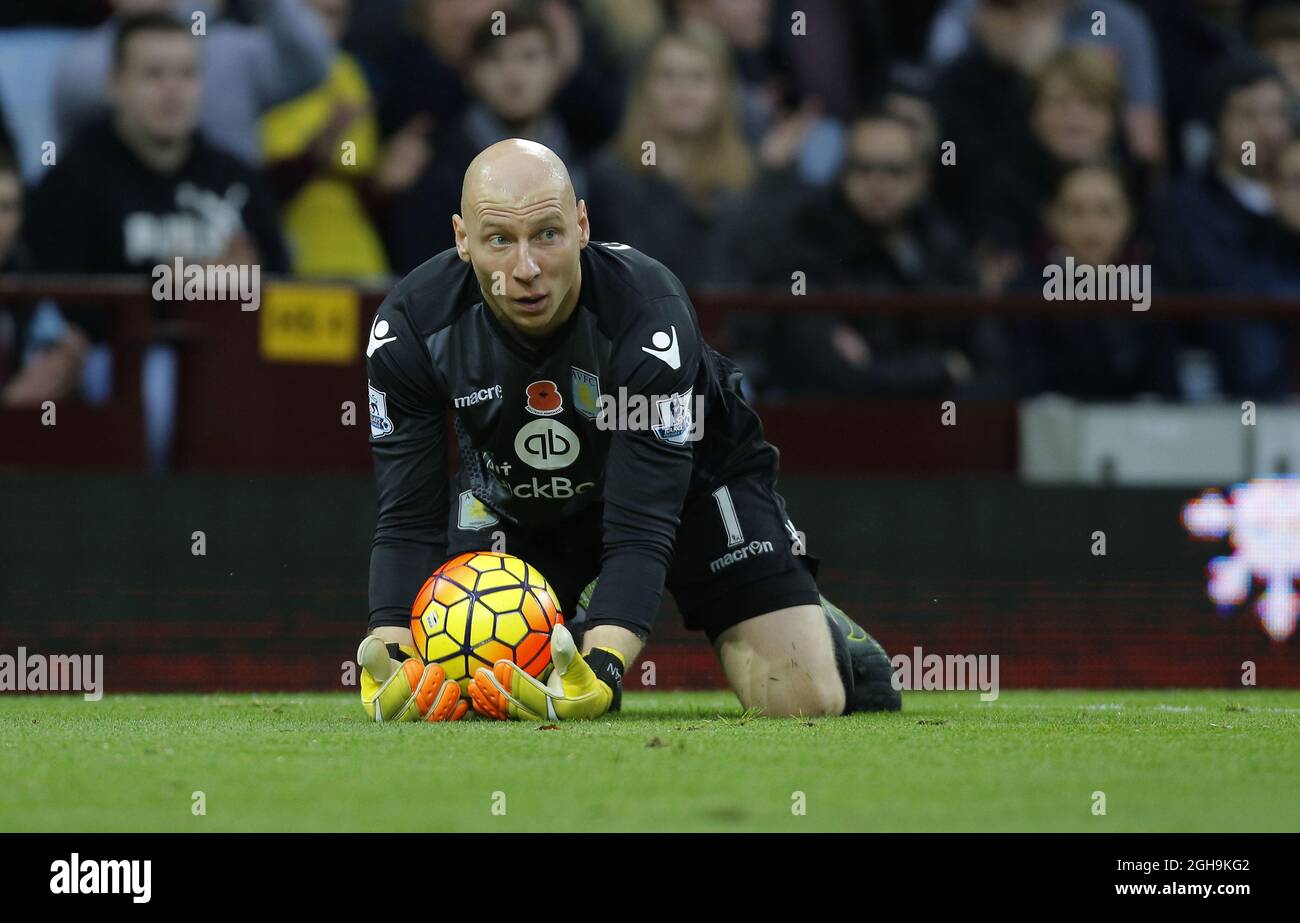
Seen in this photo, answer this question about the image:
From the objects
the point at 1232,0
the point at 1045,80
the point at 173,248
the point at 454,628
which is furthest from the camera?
the point at 1232,0

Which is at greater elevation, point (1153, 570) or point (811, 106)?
point (811, 106)

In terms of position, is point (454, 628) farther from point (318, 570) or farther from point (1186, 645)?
point (1186, 645)

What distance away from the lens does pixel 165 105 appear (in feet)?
35.2

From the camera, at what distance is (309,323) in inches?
397

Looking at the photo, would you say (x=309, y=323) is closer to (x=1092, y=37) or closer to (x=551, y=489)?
(x=551, y=489)

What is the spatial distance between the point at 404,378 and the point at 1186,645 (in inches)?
208

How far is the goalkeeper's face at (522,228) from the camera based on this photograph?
584cm

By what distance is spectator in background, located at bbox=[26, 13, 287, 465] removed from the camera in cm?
1065

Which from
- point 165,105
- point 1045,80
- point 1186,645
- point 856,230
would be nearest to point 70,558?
point 165,105

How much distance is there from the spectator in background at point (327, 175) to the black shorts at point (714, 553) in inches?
192

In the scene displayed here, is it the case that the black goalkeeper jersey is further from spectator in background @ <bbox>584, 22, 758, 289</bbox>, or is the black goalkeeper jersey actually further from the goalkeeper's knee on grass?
spectator in background @ <bbox>584, 22, 758, 289</bbox>

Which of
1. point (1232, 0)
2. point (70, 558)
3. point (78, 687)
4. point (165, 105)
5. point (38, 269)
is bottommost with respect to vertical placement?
point (78, 687)

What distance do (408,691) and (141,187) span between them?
5.31 m

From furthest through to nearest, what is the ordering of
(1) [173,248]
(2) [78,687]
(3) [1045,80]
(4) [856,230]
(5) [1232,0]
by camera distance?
(5) [1232,0] → (3) [1045,80] → (4) [856,230] → (1) [173,248] → (2) [78,687]
